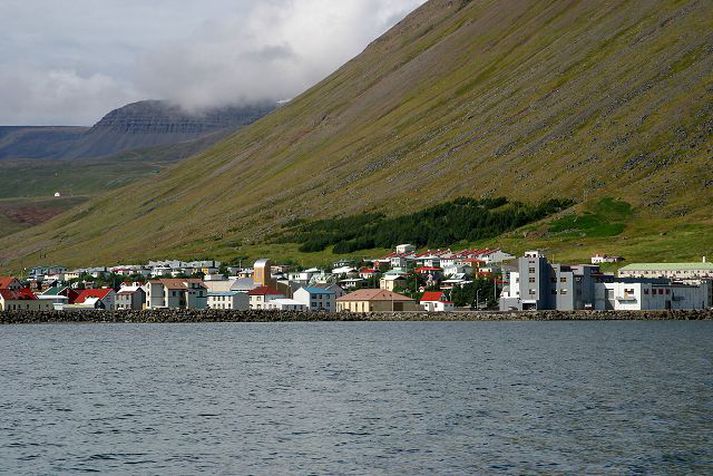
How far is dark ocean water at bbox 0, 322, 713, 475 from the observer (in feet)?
174

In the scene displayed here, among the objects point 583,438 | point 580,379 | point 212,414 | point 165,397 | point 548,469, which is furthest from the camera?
point 580,379

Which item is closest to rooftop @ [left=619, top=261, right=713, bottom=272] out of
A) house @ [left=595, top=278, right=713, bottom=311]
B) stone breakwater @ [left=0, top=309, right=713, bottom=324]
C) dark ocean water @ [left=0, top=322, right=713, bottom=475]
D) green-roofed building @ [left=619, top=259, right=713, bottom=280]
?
green-roofed building @ [left=619, top=259, right=713, bottom=280]

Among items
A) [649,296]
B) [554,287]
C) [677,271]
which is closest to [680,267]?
[677,271]

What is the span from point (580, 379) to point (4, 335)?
94512 mm

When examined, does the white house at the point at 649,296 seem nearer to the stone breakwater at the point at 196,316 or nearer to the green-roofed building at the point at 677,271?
the green-roofed building at the point at 677,271

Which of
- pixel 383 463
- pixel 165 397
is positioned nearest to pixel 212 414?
pixel 165 397

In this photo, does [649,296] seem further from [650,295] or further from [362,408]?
[362,408]

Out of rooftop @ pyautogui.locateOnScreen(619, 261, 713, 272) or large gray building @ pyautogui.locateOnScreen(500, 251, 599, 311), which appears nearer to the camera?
large gray building @ pyautogui.locateOnScreen(500, 251, 599, 311)

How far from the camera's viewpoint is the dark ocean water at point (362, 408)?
174 ft

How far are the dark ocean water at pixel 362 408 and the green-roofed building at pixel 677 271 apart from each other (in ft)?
239

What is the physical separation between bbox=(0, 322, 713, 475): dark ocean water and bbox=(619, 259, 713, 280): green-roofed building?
7278 centimetres

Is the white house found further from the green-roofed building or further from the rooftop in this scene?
the rooftop

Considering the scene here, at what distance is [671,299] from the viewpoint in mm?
187375

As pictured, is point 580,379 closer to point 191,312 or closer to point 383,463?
point 383,463
